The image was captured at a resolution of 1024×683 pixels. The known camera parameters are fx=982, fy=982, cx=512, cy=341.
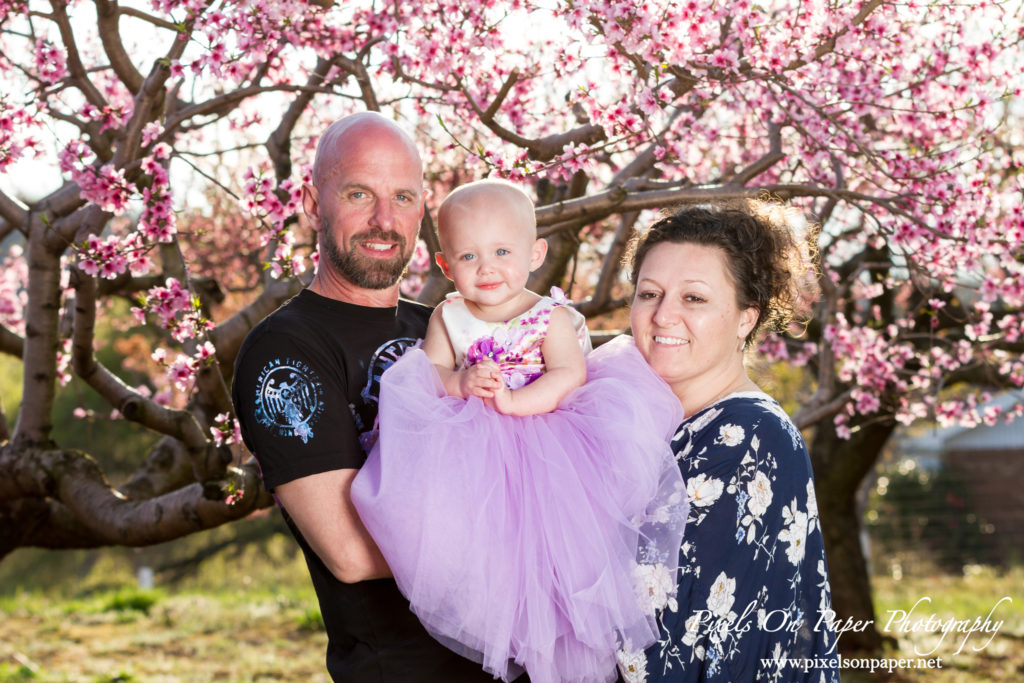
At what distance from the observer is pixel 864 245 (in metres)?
7.96

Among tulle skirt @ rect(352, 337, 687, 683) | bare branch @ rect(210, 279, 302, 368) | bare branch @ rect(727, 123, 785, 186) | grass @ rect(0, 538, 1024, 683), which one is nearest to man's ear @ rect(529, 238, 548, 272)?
tulle skirt @ rect(352, 337, 687, 683)

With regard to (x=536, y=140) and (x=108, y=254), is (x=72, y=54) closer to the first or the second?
(x=108, y=254)

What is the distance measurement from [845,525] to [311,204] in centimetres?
659

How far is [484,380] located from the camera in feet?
7.82

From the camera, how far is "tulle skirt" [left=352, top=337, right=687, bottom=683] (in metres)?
2.15

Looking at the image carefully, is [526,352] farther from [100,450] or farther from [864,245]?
[100,450]

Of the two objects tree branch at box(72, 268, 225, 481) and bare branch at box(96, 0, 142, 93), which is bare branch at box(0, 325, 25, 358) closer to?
tree branch at box(72, 268, 225, 481)

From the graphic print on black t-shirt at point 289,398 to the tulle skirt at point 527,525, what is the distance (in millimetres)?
177

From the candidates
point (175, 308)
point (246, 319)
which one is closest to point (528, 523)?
point (175, 308)

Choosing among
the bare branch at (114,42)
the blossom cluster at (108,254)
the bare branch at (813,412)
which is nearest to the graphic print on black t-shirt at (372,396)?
the blossom cluster at (108,254)

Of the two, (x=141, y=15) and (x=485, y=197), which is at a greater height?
(x=141, y=15)

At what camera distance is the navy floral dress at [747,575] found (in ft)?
7.29

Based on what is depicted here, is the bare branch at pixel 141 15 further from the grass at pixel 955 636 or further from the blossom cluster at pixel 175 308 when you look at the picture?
the grass at pixel 955 636

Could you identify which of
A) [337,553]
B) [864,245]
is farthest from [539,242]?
[864,245]
